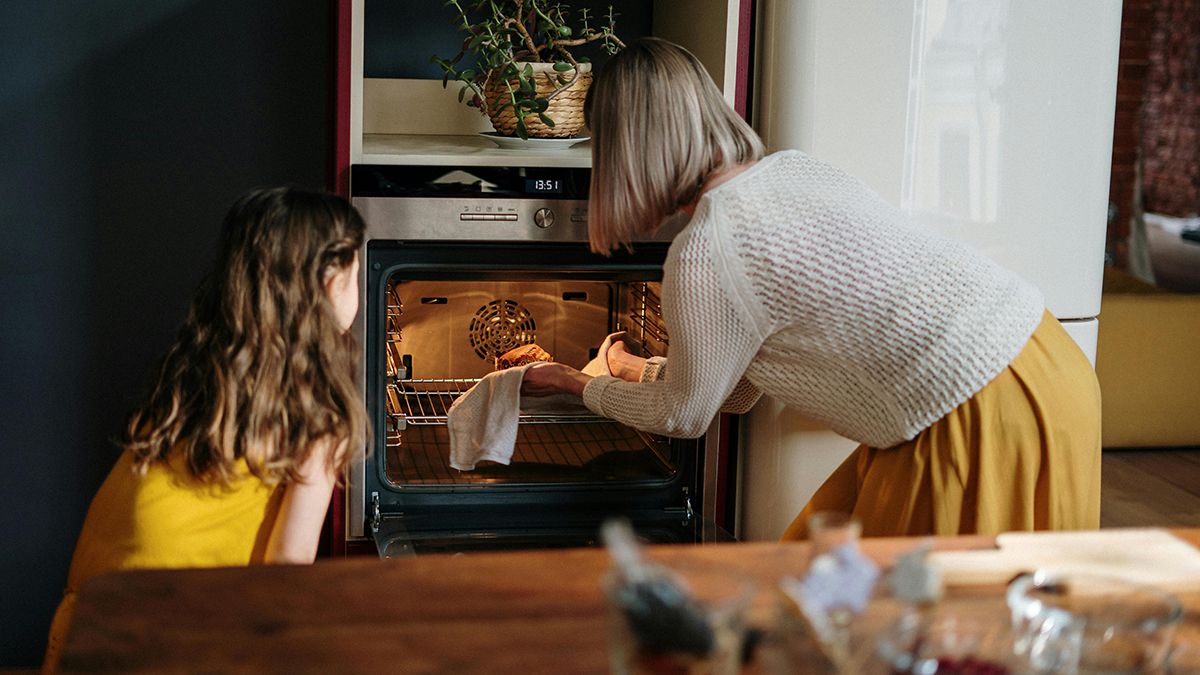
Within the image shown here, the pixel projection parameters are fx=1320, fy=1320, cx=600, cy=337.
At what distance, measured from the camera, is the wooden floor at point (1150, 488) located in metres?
3.82

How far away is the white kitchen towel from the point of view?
2.24 m

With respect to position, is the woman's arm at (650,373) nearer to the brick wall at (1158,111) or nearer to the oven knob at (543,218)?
the oven knob at (543,218)

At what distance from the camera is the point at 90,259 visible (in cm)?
278

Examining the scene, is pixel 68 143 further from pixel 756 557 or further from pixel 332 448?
pixel 756 557

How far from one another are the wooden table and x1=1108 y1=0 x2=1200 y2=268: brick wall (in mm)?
5306

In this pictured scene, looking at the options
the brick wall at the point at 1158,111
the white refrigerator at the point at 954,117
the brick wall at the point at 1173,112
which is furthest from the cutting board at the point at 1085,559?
the brick wall at the point at 1173,112

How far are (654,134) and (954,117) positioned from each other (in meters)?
0.61

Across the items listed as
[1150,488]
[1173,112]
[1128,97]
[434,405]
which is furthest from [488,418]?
[1173,112]

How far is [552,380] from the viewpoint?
2244 millimetres

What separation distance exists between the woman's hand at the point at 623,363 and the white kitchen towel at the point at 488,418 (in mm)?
20

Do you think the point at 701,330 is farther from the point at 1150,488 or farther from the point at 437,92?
the point at 1150,488

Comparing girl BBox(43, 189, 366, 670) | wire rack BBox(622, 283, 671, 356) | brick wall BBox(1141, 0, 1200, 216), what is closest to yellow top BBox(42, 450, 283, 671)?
girl BBox(43, 189, 366, 670)

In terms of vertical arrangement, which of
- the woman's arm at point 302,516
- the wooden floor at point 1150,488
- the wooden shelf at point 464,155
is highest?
the wooden shelf at point 464,155

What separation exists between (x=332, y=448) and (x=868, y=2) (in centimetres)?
116
